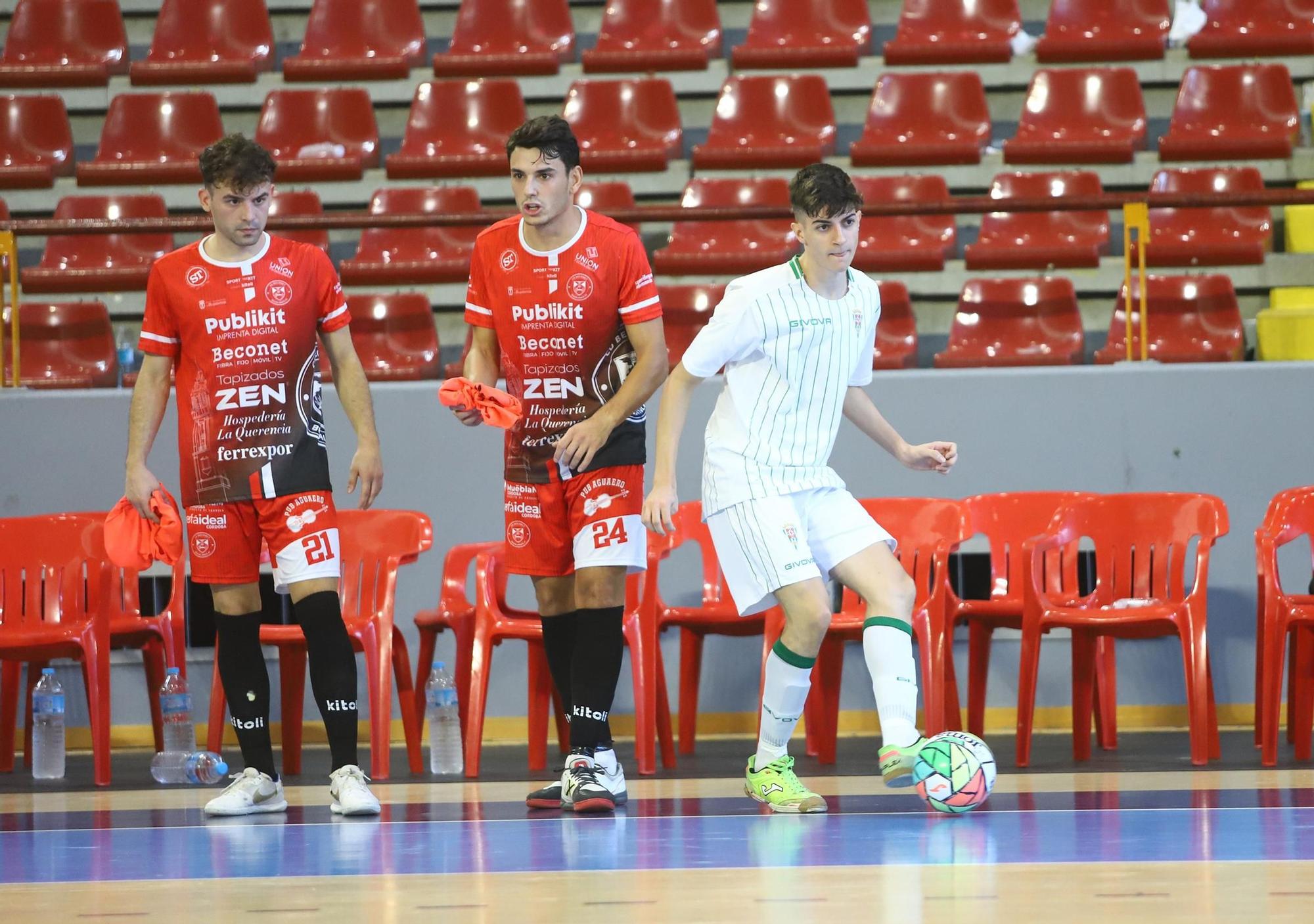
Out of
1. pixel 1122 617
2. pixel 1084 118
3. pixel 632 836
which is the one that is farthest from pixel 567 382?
pixel 1084 118

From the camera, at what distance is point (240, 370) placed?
4.68m

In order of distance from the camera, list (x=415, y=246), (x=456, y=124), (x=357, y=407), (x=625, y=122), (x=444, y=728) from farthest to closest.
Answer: (x=456, y=124) → (x=625, y=122) → (x=415, y=246) → (x=444, y=728) → (x=357, y=407)

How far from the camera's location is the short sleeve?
4742 millimetres

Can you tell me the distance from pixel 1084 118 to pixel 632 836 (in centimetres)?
608

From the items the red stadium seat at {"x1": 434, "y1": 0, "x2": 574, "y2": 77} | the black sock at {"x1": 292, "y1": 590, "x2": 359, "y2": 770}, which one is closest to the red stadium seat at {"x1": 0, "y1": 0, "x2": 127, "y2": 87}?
the red stadium seat at {"x1": 434, "y1": 0, "x2": 574, "y2": 77}

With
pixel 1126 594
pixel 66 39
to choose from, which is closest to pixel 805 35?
pixel 66 39

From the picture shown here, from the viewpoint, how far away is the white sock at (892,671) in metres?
4.31

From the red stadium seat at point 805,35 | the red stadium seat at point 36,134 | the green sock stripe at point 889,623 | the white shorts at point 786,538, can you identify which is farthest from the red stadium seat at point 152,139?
the green sock stripe at point 889,623

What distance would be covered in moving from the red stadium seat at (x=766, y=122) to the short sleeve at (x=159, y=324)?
183 inches

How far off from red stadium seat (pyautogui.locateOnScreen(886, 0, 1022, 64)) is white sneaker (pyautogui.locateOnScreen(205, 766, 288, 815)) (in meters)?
6.15

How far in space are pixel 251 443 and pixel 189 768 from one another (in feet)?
5.35

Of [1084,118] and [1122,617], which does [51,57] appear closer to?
[1084,118]

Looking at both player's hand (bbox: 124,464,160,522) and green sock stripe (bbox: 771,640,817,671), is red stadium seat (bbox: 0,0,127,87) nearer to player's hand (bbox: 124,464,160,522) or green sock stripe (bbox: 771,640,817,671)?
player's hand (bbox: 124,464,160,522)

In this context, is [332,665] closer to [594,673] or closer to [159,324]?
[594,673]
